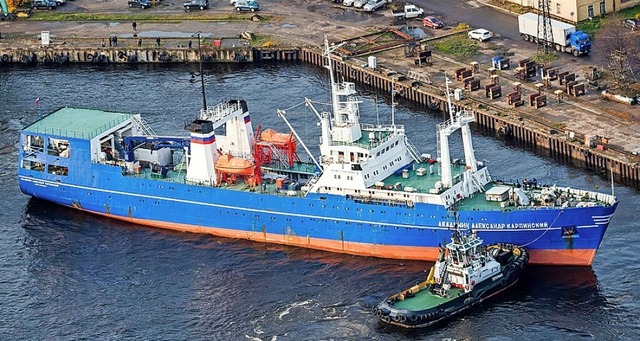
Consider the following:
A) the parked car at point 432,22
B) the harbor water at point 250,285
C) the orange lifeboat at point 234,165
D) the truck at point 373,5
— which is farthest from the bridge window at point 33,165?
the truck at point 373,5

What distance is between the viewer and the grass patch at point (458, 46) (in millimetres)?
144625

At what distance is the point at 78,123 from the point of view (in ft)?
401

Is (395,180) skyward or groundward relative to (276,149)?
groundward

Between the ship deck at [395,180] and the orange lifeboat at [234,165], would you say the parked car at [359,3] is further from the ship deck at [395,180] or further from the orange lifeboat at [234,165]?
the orange lifeboat at [234,165]

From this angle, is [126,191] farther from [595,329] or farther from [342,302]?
[595,329]

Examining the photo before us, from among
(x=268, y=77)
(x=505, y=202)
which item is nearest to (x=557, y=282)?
(x=505, y=202)

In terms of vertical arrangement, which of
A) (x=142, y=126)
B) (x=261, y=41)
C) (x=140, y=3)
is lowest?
(x=261, y=41)

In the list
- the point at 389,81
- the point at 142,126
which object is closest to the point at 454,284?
the point at 142,126

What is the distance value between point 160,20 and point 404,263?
62192mm

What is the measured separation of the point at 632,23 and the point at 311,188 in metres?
48.4

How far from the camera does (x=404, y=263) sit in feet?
352

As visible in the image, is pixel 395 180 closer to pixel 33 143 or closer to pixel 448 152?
pixel 448 152

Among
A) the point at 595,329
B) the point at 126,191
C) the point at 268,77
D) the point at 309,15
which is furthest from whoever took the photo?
the point at 309,15

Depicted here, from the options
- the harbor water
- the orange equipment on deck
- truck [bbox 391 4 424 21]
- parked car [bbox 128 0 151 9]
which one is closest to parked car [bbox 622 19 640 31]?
truck [bbox 391 4 424 21]
